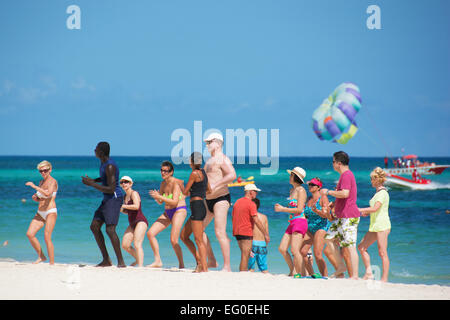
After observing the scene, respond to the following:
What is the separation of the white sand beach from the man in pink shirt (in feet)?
1.35

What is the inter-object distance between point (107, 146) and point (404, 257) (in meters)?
7.52

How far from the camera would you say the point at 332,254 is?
24.9 ft

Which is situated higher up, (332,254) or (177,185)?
(177,185)

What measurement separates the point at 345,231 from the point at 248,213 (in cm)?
129

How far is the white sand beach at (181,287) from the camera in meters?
6.27

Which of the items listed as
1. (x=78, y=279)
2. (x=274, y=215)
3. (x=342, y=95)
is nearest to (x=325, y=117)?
(x=342, y=95)

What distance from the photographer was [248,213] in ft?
25.5

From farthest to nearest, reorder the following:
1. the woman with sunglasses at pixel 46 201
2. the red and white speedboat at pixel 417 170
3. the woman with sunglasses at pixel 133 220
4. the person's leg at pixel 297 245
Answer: the red and white speedboat at pixel 417 170
the woman with sunglasses at pixel 133 220
the woman with sunglasses at pixel 46 201
the person's leg at pixel 297 245

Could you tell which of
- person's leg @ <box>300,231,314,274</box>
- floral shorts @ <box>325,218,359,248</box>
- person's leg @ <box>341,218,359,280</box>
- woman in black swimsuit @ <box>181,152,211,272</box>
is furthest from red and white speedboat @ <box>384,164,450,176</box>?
woman in black swimsuit @ <box>181,152,211,272</box>

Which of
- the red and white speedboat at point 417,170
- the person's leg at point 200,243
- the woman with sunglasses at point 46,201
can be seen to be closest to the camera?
the person's leg at point 200,243

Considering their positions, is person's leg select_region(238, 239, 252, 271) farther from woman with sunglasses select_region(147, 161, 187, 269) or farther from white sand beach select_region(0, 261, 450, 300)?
woman with sunglasses select_region(147, 161, 187, 269)

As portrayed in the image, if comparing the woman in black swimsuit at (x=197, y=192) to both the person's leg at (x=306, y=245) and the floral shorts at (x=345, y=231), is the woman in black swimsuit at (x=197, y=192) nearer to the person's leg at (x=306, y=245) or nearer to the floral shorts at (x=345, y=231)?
the person's leg at (x=306, y=245)

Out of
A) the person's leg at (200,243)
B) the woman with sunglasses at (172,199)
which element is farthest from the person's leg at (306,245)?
the woman with sunglasses at (172,199)
